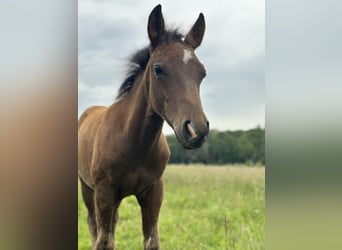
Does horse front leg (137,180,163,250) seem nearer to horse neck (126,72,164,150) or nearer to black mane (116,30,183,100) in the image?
horse neck (126,72,164,150)

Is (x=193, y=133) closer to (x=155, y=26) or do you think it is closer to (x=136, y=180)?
(x=136, y=180)

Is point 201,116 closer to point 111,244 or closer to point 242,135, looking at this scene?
point 242,135

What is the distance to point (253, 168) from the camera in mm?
1879

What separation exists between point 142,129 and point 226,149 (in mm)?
438

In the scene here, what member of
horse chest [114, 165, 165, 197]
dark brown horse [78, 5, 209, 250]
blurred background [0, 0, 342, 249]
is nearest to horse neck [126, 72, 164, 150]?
dark brown horse [78, 5, 209, 250]

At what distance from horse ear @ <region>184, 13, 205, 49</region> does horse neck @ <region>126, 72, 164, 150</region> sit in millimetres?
270

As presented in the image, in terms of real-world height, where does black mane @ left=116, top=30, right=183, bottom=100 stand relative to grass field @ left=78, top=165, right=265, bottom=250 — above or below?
above

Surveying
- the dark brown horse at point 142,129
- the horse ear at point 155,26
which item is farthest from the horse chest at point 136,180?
the horse ear at point 155,26

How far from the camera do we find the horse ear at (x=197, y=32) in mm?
1788

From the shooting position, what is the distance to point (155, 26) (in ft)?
5.69

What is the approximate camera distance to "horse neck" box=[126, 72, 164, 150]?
176 centimetres

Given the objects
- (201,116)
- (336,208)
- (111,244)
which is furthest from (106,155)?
(336,208)

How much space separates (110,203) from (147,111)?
0.46 m

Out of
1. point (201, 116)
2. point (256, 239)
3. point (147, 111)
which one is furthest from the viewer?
point (256, 239)
